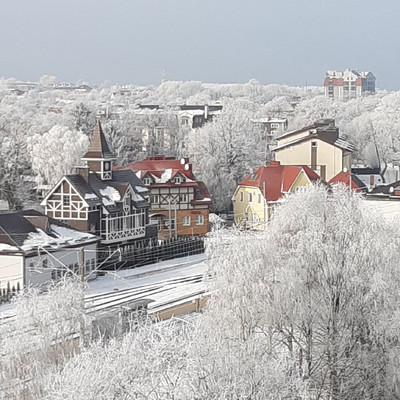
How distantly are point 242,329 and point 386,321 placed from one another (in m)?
3.16

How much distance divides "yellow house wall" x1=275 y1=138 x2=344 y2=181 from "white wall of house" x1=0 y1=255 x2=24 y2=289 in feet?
89.4

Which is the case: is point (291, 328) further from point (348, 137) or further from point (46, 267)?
point (348, 137)

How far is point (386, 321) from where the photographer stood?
18.6m

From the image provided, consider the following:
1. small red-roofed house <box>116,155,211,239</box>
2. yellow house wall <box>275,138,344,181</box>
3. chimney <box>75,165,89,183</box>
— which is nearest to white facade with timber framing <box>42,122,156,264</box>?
chimney <box>75,165,89,183</box>

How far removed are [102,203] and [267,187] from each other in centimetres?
1374

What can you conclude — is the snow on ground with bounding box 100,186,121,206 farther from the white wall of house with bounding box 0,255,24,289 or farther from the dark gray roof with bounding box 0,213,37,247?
the white wall of house with bounding box 0,255,24,289

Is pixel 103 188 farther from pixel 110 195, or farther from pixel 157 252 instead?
pixel 157 252

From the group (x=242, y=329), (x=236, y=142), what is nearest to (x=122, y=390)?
(x=242, y=329)

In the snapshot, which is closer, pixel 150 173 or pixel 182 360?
pixel 182 360

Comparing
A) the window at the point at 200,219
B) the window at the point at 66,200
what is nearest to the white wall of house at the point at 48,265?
the window at the point at 66,200

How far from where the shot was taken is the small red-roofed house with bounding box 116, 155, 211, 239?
45.7 m

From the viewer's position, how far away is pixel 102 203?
36312mm

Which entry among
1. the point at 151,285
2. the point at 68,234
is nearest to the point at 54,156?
the point at 68,234

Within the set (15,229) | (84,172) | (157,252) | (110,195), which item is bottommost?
(157,252)
